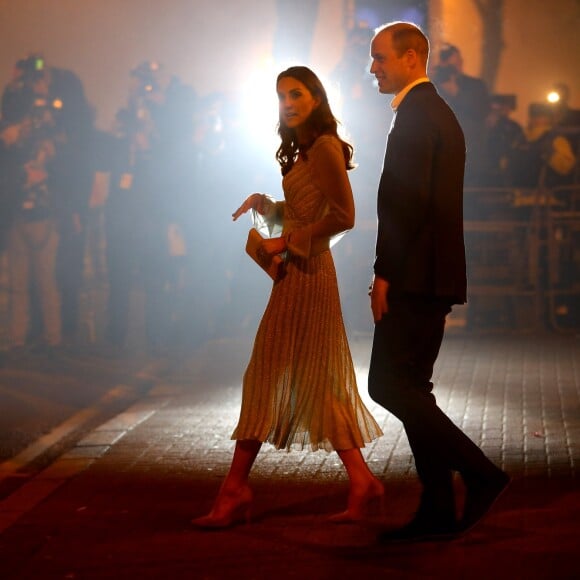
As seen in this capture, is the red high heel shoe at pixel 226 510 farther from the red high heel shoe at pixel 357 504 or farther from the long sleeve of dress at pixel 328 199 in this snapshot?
the long sleeve of dress at pixel 328 199

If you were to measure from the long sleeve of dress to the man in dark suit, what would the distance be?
0.36 meters

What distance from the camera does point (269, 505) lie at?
575cm

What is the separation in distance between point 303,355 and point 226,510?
766mm

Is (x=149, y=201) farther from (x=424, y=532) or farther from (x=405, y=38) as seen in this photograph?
(x=424, y=532)

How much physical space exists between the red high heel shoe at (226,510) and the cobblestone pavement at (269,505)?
7 cm

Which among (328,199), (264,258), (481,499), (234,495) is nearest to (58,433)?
(234,495)

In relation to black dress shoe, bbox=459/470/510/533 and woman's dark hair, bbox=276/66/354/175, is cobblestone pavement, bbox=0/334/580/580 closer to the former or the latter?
black dress shoe, bbox=459/470/510/533

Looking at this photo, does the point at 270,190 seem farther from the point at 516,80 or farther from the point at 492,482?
the point at 492,482

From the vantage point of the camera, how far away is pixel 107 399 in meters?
9.68

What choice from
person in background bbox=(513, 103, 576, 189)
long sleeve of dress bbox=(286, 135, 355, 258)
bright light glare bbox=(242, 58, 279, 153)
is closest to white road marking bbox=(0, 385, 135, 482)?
long sleeve of dress bbox=(286, 135, 355, 258)

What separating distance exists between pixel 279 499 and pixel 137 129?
26.3ft

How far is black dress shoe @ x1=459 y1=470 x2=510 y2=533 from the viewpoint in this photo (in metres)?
4.93

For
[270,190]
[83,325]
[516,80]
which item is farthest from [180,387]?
[516,80]

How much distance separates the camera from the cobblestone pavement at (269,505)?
15.6ft
